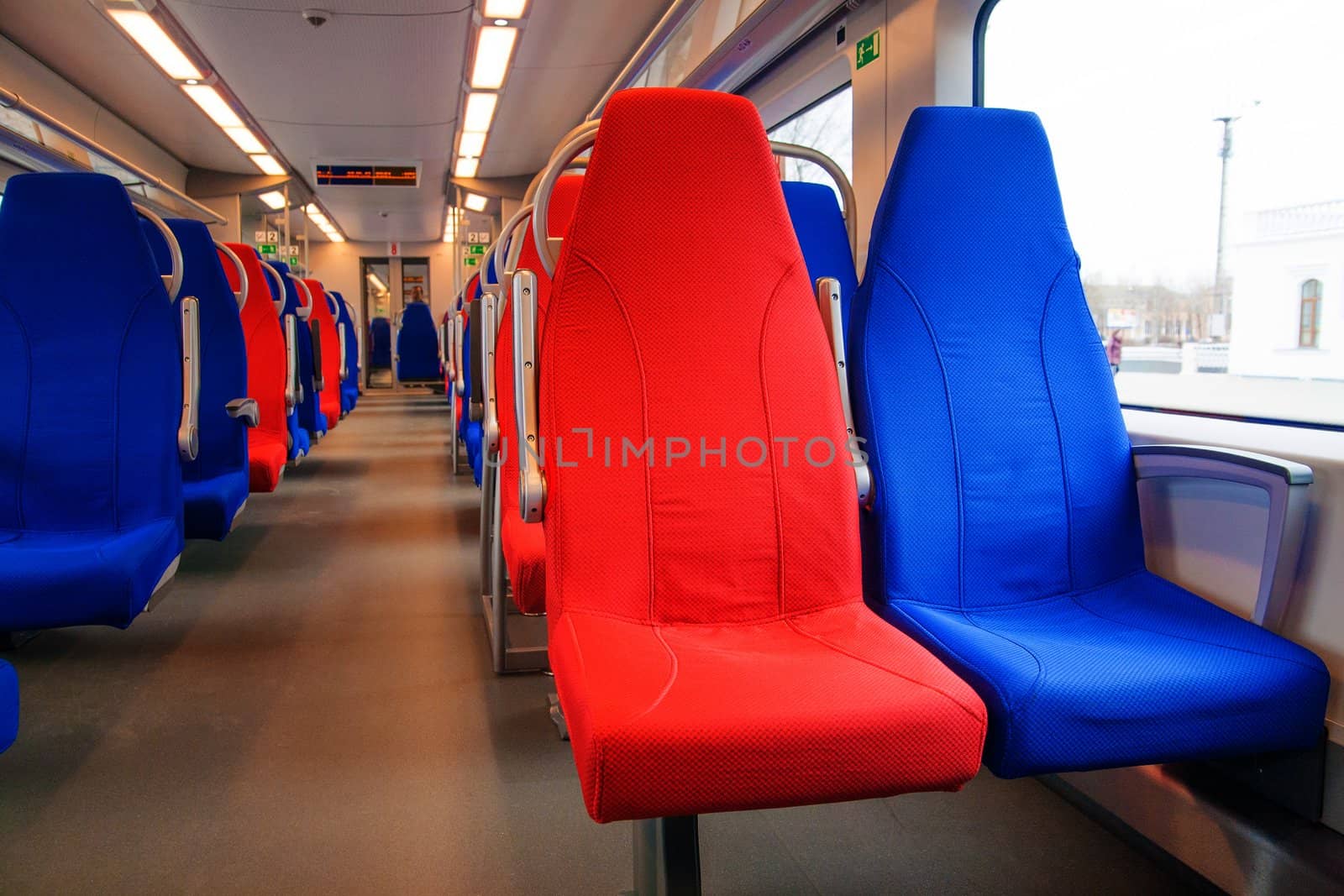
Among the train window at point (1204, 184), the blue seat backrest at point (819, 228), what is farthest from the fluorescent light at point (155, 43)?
the train window at point (1204, 184)

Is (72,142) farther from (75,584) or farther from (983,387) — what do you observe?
(983,387)

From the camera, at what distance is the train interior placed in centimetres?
137

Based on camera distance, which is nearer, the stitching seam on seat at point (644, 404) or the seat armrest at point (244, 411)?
the stitching seam on seat at point (644, 404)

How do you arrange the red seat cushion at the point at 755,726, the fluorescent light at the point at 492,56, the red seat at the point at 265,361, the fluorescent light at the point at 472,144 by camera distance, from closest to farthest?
the red seat cushion at the point at 755,726, the red seat at the point at 265,361, the fluorescent light at the point at 492,56, the fluorescent light at the point at 472,144

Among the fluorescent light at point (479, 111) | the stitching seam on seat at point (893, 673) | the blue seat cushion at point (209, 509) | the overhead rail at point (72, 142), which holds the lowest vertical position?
the blue seat cushion at point (209, 509)

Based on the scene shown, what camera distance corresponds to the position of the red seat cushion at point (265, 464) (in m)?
3.91

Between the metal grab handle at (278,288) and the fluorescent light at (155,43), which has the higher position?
the fluorescent light at (155,43)

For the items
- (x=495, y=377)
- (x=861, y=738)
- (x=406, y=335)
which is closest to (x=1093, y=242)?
(x=495, y=377)

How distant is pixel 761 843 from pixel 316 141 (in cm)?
1040

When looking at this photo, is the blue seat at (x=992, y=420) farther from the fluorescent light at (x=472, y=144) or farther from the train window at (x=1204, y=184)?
the fluorescent light at (x=472, y=144)

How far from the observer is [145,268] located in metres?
2.62

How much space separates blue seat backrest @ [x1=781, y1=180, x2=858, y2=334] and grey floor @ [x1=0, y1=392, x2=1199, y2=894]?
4.25ft

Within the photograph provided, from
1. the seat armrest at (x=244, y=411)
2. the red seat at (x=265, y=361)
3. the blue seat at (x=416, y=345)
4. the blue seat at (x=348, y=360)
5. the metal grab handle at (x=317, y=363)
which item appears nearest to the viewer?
the seat armrest at (x=244, y=411)

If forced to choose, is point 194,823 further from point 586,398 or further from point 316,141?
point 316,141
